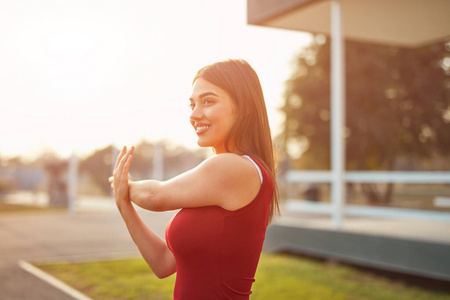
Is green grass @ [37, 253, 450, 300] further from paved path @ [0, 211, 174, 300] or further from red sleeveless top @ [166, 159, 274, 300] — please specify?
red sleeveless top @ [166, 159, 274, 300]

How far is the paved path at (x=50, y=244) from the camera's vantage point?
243 inches

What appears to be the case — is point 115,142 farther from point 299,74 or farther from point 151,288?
point 151,288

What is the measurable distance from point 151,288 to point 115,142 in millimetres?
9293

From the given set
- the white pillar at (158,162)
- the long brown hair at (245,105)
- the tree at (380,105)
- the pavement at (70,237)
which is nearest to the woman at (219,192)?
the long brown hair at (245,105)

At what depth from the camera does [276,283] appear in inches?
255

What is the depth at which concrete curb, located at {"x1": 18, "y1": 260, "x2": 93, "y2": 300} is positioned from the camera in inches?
Result: 227

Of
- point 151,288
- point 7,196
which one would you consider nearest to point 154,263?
point 151,288

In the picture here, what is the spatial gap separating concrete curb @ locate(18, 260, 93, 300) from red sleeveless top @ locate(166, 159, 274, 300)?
440 cm

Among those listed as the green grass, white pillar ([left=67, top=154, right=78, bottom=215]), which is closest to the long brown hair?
the green grass

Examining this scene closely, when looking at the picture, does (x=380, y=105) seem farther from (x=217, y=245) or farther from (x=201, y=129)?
(x=217, y=245)

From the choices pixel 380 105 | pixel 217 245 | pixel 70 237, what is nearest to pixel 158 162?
pixel 70 237

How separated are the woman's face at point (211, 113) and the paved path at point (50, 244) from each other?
4.58 m

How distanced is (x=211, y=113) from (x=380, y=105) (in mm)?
16576

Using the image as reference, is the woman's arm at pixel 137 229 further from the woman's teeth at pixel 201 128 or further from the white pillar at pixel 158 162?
the white pillar at pixel 158 162
